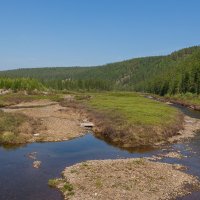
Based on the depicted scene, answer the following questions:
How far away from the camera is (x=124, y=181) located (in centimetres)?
3684

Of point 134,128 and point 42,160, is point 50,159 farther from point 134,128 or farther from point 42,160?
point 134,128

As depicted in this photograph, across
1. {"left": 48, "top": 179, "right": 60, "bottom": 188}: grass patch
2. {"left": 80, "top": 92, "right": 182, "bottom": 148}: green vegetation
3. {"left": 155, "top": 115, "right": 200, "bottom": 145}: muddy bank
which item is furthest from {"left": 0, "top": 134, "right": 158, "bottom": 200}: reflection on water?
{"left": 155, "top": 115, "right": 200, "bottom": 145}: muddy bank

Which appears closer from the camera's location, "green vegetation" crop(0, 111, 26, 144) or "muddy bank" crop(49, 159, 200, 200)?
"muddy bank" crop(49, 159, 200, 200)

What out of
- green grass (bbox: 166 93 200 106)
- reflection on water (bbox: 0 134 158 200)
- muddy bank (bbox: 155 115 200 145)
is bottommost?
reflection on water (bbox: 0 134 158 200)

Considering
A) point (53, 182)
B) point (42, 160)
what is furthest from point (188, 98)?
point (53, 182)

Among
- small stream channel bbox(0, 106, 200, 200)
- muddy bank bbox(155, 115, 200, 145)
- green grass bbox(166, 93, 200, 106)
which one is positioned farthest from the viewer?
green grass bbox(166, 93, 200, 106)

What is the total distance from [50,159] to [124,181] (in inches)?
548

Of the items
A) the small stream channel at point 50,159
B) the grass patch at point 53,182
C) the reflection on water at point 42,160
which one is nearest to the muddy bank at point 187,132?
the small stream channel at point 50,159

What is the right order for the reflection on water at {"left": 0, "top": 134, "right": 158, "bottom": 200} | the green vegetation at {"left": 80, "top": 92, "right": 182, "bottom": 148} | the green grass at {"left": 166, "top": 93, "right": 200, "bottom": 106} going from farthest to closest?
1. the green grass at {"left": 166, "top": 93, "right": 200, "bottom": 106}
2. the green vegetation at {"left": 80, "top": 92, "right": 182, "bottom": 148}
3. the reflection on water at {"left": 0, "top": 134, "right": 158, "bottom": 200}

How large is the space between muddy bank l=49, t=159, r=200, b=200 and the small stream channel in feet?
5.55

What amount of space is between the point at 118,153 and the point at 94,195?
19.1 metres

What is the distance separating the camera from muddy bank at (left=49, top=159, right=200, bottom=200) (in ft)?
110

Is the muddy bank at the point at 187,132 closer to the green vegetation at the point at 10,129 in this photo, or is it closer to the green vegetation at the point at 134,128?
the green vegetation at the point at 134,128

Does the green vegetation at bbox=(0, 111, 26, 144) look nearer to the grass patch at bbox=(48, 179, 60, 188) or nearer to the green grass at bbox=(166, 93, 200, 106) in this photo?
the grass patch at bbox=(48, 179, 60, 188)
